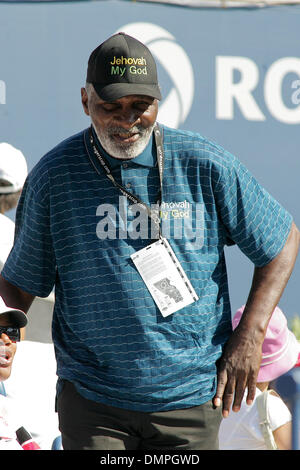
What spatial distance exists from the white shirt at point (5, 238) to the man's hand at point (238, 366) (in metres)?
1.53

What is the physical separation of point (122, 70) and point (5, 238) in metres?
1.58

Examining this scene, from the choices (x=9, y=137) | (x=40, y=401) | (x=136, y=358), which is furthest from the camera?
(x=9, y=137)

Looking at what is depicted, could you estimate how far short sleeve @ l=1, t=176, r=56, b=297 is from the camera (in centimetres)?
225

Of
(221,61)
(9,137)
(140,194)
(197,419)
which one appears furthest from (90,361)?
(221,61)

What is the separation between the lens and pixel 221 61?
14.6 ft

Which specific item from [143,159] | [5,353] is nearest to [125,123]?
[143,159]

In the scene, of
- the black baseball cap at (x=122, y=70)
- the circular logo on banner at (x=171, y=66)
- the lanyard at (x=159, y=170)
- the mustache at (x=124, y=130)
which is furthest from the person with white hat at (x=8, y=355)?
the circular logo on banner at (x=171, y=66)

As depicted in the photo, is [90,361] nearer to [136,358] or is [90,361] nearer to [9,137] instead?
[136,358]

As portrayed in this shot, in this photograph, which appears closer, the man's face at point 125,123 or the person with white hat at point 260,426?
the man's face at point 125,123

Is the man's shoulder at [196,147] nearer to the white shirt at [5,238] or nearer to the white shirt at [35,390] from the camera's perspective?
the white shirt at [35,390]

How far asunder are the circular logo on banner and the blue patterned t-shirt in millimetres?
2250

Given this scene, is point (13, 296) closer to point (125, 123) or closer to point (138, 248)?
point (138, 248)

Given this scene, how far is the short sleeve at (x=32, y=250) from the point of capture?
7.39 ft
